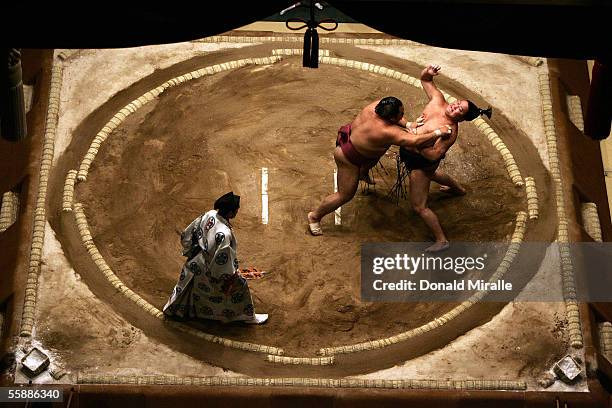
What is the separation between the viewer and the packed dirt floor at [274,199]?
23.5ft

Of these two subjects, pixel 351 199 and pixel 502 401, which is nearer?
→ pixel 502 401

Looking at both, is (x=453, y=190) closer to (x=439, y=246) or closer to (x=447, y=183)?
(x=447, y=183)

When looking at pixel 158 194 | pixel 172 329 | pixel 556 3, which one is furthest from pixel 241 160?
pixel 556 3

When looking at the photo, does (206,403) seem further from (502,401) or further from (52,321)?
(502,401)

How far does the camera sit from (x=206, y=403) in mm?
6871

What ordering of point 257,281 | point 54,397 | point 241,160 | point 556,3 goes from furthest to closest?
point 241,160 < point 257,281 < point 54,397 < point 556,3

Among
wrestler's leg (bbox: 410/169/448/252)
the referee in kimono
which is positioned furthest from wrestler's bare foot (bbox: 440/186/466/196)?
the referee in kimono

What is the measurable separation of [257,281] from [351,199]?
2.34 ft

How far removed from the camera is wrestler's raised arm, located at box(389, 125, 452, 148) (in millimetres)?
7035

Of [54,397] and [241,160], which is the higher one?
[241,160]

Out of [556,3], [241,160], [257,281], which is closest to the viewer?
[556,3]

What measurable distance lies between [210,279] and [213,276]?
75mm

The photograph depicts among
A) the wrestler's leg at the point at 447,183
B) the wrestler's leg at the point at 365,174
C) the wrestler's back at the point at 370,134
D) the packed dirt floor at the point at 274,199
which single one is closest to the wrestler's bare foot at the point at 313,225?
the packed dirt floor at the point at 274,199

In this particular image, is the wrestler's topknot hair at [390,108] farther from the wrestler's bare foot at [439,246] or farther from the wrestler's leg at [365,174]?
the wrestler's bare foot at [439,246]
